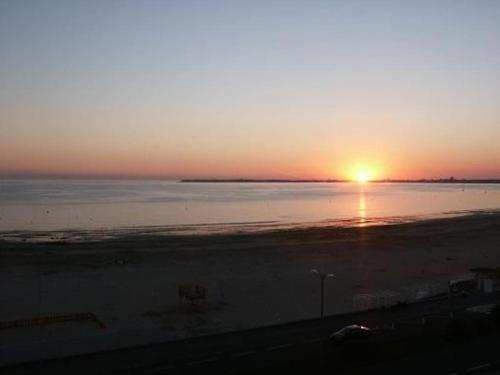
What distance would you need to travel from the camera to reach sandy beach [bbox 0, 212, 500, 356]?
33.0m

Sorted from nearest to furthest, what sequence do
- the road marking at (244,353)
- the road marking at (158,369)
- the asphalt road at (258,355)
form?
the road marking at (158,369), the asphalt road at (258,355), the road marking at (244,353)

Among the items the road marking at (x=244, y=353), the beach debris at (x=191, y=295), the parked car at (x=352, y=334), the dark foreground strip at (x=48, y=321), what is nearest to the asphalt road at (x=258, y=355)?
the road marking at (x=244, y=353)

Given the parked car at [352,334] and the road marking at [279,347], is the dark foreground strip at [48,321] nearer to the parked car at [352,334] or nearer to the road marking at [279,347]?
the road marking at [279,347]

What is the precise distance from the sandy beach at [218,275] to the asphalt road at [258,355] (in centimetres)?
330

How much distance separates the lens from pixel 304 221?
10775 centimetres

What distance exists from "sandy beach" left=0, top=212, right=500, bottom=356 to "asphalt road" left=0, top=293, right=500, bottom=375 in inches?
130

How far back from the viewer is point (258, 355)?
2411 cm

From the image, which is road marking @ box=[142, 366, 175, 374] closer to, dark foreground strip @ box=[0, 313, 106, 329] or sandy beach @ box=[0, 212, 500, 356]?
sandy beach @ box=[0, 212, 500, 356]

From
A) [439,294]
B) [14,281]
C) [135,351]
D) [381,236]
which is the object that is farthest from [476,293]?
[381,236]

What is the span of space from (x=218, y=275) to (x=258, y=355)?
78.0 feet

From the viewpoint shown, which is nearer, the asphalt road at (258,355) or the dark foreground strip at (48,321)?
the asphalt road at (258,355)

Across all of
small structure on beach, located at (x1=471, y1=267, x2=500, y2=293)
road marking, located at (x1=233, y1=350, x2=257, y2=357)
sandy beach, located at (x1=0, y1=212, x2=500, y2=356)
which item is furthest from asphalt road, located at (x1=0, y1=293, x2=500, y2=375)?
small structure on beach, located at (x1=471, y1=267, x2=500, y2=293)

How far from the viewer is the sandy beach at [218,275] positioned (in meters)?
33.0

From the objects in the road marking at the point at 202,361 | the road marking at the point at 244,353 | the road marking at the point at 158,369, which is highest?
the road marking at the point at 158,369
